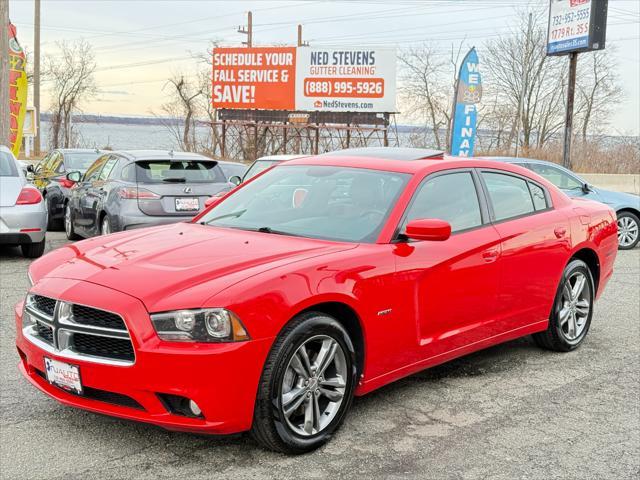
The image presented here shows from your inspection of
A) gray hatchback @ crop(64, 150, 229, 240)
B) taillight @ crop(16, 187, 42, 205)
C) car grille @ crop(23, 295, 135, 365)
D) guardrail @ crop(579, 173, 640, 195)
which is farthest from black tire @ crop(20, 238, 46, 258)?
guardrail @ crop(579, 173, 640, 195)

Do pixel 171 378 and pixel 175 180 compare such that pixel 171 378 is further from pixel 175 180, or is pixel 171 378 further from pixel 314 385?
pixel 175 180

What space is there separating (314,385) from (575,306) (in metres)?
3.07

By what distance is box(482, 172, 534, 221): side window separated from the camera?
536 cm

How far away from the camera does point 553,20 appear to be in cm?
2138

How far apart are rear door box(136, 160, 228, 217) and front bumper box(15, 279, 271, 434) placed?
623cm

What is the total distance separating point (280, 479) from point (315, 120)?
36680 millimetres

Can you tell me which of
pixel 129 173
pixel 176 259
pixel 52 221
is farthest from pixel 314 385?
pixel 52 221

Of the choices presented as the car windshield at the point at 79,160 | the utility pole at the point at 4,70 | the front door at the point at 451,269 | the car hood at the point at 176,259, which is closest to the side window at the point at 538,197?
the front door at the point at 451,269

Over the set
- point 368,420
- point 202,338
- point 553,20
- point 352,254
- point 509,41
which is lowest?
point 368,420

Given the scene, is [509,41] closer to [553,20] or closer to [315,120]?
[315,120]

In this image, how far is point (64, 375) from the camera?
376cm

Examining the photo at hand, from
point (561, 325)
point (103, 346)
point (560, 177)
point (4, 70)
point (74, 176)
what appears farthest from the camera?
point (4, 70)

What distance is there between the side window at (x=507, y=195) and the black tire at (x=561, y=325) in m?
0.67

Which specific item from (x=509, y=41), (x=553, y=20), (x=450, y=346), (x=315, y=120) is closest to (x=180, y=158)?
(x=450, y=346)
